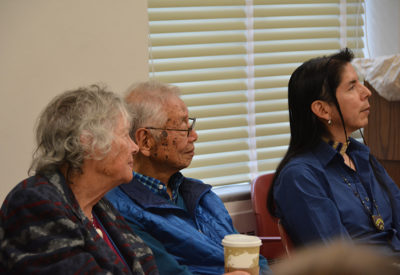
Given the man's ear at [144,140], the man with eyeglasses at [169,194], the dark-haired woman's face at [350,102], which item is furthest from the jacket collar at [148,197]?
the dark-haired woman's face at [350,102]

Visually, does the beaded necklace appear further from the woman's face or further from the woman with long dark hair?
the woman's face

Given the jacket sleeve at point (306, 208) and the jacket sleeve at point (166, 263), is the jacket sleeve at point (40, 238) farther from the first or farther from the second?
the jacket sleeve at point (306, 208)

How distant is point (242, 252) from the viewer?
4.68 feet

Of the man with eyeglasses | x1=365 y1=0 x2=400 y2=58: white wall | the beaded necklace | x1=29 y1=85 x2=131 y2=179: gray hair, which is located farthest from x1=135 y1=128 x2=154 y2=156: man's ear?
x1=365 y1=0 x2=400 y2=58: white wall

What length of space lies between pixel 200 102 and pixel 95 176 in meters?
1.58

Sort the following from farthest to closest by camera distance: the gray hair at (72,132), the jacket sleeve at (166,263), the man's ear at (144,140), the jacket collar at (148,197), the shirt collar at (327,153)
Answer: the shirt collar at (327,153) → the man's ear at (144,140) → the jacket collar at (148,197) → the jacket sleeve at (166,263) → the gray hair at (72,132)

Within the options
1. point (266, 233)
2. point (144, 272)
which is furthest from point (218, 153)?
point (144, 272)

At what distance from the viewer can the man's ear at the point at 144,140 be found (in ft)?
6.35

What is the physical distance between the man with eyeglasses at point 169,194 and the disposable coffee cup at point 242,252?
0.30 meters

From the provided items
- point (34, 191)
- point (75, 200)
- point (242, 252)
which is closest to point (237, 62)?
point (242, 252)

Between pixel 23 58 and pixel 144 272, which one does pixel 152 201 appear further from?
pixel 23 58

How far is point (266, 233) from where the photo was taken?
108 inches

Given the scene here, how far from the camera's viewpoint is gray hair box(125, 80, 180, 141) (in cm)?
195

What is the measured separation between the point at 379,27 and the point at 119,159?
2.69 meters
